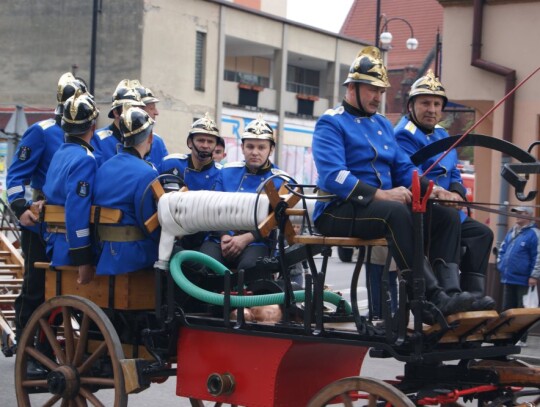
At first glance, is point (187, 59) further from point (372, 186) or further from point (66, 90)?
point (372, 186)

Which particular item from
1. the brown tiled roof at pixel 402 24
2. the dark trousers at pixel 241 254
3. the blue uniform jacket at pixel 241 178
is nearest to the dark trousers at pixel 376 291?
the dark trousers at pixel 241 254

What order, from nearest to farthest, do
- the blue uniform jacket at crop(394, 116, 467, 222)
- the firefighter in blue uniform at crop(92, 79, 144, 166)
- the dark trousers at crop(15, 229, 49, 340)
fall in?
the blue uniform jacket at crop(394, 116, 467, 222)
the dark trousers at crop(15, 229, 49, 340)
the firefighter in blue uniform at crop(92, 79, 144, 166)

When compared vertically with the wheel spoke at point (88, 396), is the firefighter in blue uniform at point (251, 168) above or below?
above

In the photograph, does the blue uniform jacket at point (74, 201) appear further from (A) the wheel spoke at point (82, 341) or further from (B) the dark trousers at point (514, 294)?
(B) the dark trousers at point (514, 294)

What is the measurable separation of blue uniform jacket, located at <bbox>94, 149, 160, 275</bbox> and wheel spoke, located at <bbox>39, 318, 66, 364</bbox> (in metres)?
0.57

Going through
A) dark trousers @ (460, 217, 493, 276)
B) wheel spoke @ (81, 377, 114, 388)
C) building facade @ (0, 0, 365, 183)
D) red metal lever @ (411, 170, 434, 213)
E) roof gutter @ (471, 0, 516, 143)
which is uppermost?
building facade @ (0, 0, 365, 183)

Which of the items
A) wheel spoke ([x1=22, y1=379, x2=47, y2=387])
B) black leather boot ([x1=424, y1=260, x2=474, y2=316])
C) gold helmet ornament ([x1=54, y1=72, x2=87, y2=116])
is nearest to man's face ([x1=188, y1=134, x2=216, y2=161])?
gold helmet ornament ([x1=54, y1=72, x2=87, y2=116])

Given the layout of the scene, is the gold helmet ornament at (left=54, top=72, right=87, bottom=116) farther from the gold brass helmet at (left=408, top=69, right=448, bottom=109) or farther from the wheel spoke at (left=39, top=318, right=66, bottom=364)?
the gold brass helmet at (left=408, top=69, right=448, bottom=109)

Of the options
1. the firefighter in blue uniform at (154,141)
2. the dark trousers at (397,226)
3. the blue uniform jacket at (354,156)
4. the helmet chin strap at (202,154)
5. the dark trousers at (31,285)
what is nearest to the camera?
the dark trousers at (397,226)

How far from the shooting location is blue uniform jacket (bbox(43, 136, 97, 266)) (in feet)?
23.1

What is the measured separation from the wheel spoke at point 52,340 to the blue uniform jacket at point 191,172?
6.42 feet

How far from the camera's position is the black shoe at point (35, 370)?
24.4 ft

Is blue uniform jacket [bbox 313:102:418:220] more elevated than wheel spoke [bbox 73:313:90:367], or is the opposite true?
blue uniform jacket [bbox 313:102:418:220]

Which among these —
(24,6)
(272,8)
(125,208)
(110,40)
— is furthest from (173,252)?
(272,8)
